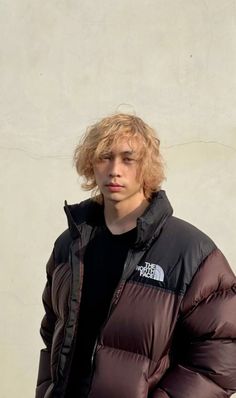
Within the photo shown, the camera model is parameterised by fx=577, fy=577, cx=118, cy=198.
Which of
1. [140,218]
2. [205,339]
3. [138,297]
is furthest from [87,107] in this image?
[205,339]

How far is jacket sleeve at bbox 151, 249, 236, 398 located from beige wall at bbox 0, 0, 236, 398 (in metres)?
1.33

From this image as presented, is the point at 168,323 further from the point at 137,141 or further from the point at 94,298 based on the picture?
the point at 137,141

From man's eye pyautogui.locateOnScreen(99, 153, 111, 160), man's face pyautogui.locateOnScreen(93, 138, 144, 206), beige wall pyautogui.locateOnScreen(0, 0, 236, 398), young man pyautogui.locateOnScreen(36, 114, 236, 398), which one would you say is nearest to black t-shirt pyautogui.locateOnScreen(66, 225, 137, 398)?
young man pyautogui.locateOnScreen(36, 114, 236, 398)

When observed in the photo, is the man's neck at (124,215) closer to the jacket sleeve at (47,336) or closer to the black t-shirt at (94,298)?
the black t-shirt at (94,298)

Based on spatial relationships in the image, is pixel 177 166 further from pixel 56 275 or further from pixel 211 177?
pixel 56 275

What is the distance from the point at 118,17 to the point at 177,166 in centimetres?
80

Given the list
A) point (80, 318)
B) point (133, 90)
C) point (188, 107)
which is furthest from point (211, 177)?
point (80, 318)

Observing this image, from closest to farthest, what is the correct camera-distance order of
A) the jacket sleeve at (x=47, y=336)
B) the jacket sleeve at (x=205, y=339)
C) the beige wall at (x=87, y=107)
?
the jacket sleeve at (x=205, y=339) < the jacket sleeve at (x=47, y=336) < the beige wall at (x=87, y=107)

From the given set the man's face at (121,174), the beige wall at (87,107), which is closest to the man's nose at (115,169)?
the man's face at (121,174)

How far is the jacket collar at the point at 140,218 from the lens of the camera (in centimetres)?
155

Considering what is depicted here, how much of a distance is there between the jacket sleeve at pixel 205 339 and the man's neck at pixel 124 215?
26 cm

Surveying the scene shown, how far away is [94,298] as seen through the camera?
162 centimetres

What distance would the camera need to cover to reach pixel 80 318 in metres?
1.63

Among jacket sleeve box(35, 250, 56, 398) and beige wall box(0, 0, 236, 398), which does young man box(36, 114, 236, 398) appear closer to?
jacket sleeve box(35, 250, 56, 398)
